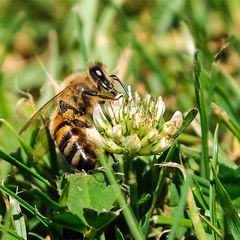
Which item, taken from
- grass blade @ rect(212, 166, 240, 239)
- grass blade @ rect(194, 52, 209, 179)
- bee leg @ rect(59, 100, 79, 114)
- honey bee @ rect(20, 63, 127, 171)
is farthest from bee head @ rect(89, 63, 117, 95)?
grass blade @ rect(212, 166, 240, 239)

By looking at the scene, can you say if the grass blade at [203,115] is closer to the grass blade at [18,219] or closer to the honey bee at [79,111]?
the honey bee at [79,111]

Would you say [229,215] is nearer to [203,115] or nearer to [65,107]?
[203,115]

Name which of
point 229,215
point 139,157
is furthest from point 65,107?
point 229,215

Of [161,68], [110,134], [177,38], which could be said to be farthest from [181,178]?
[177,38]

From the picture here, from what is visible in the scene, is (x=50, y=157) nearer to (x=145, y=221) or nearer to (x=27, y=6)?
(x=145, y=221)

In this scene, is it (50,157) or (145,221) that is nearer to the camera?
(145,221)

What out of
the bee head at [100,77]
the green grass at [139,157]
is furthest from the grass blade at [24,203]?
the bee head at [100,77]

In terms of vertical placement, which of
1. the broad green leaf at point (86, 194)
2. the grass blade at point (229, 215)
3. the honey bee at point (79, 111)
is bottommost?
the grass blade at point (229, 215)
